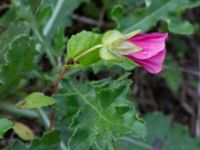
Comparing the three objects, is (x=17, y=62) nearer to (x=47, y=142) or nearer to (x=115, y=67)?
(x=47, y=142)

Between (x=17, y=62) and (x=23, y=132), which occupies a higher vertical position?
(x=17, y=62)

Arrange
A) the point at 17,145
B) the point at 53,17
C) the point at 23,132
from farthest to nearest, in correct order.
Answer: the point at 53,17 < the point at 23,132 < the point at 17,145

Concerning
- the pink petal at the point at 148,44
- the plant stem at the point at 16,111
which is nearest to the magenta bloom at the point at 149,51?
the pink petal at the point at 148,44

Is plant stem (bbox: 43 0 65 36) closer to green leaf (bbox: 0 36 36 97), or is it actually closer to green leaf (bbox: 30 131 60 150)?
green leaf (bbox: 0 36 36 97)

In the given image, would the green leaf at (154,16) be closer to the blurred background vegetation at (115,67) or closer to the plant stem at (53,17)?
the blurred background vegetation at (115,67)

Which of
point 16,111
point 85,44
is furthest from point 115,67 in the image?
point 85,44

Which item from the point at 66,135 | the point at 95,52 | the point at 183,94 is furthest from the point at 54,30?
the point at 183,94

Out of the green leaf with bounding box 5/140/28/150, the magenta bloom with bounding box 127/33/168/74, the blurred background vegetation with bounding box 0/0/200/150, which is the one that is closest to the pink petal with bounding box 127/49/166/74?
the magenta bloom with bounding box 127/33/168/74
